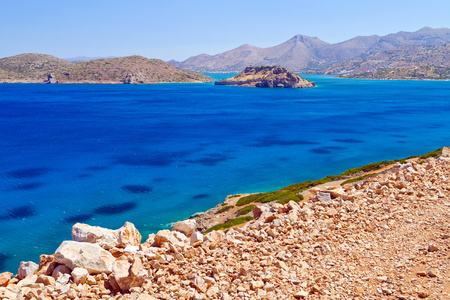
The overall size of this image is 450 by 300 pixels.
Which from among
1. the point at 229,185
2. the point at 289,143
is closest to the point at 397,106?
the point at 289,143

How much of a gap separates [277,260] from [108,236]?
249 inches

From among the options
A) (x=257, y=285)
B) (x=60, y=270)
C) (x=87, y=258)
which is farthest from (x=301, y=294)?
(x=60, y=270)

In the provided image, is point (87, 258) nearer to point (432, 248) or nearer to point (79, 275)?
point (79, 275)

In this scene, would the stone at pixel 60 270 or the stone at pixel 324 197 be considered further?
the stone at pixel 324 197

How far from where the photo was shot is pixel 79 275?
9.47 meters

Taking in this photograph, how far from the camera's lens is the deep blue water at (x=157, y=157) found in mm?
32250

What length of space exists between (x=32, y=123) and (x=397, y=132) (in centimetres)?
8761

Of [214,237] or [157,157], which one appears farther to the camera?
[157,157]

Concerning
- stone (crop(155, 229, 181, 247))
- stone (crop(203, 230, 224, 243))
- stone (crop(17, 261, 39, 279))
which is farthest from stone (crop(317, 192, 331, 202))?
stone (crop(17, 261, 39, 279))

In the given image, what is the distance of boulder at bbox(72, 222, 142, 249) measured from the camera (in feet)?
38.9

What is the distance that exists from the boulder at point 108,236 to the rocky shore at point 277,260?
4 centimetres

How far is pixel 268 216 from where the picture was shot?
40.4 ft

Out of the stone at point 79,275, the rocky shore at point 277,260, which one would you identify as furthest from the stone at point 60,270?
the stone at point 79,275

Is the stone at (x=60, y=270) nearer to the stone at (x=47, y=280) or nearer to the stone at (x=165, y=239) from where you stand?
the stone at (x=47, y=280)
